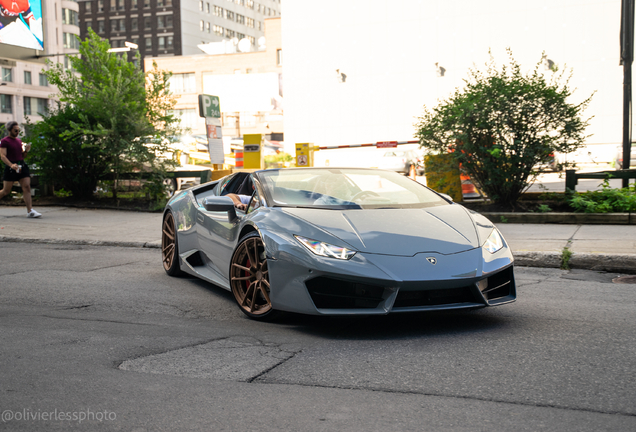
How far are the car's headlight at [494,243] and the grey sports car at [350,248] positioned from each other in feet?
0.04

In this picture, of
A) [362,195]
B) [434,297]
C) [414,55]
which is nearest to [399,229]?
[434,297]

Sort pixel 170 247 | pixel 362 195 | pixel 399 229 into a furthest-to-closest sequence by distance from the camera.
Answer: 1. pixel 170 247
2. pixel 362 195
3. pixel 399 229

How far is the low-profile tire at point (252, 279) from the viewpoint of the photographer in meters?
4.73

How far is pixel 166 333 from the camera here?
4.52 meters

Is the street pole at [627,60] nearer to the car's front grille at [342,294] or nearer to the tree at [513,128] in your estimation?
the tree at [513,128]

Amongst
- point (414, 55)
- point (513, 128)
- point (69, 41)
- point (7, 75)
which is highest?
point (69, 41)

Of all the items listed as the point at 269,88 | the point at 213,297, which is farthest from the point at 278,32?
the point at 213,297

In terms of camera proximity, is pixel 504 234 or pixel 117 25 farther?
pixel 117 25

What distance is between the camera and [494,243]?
4770 millimetres

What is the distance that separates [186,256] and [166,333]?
2.09 metres

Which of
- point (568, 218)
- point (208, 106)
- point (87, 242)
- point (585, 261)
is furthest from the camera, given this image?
point (208, 106)

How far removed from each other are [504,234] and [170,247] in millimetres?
4761

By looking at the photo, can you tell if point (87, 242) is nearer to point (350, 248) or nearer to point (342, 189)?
point (342, 189)

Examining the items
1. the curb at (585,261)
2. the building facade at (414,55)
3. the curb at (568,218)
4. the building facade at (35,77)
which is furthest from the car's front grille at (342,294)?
the building facade at (35,77)
